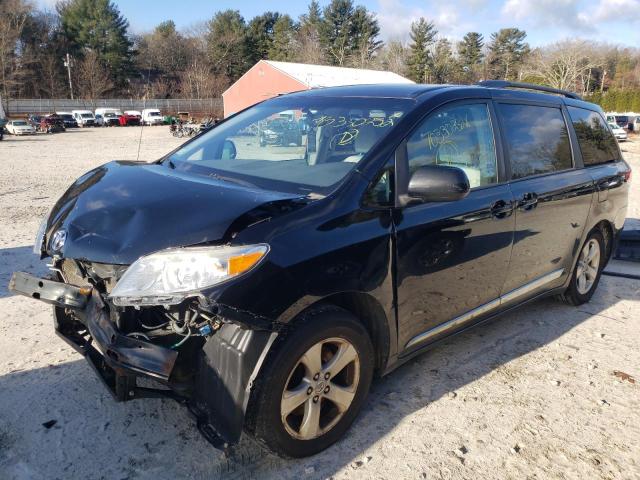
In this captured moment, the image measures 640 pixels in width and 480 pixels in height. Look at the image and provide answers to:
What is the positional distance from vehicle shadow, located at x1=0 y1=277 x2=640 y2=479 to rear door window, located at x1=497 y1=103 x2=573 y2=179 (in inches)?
55.1

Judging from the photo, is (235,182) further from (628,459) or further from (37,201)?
(37,201)

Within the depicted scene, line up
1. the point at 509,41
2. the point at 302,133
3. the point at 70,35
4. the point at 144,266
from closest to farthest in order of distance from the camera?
the point at 144,266
the point at 302,133
the point at 70,35
the point at 509,41

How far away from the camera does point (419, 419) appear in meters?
3.06

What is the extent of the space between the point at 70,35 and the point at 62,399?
8258cm

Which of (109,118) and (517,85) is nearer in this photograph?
(517,85)

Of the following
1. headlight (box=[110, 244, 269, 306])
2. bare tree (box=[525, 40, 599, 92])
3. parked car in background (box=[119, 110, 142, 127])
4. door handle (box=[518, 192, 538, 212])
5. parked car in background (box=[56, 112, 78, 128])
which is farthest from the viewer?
bare tree (box=[525, 40, 599, 92])

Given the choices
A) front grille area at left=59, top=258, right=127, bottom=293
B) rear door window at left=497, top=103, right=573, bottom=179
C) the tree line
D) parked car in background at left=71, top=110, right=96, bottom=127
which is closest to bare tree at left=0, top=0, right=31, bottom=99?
the tree line

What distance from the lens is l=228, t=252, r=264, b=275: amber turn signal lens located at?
2232 millimetres

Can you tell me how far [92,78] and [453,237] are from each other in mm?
76382

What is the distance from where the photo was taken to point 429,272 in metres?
3.03

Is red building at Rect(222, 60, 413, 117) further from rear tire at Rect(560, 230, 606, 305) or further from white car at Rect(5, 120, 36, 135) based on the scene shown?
rear tire at Rect(560, 230, 606, 305)

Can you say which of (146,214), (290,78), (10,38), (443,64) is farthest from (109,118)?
(146,214)

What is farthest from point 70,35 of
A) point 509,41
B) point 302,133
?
point 302,133

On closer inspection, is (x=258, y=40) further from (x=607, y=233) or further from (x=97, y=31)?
(x=607, y=233)
